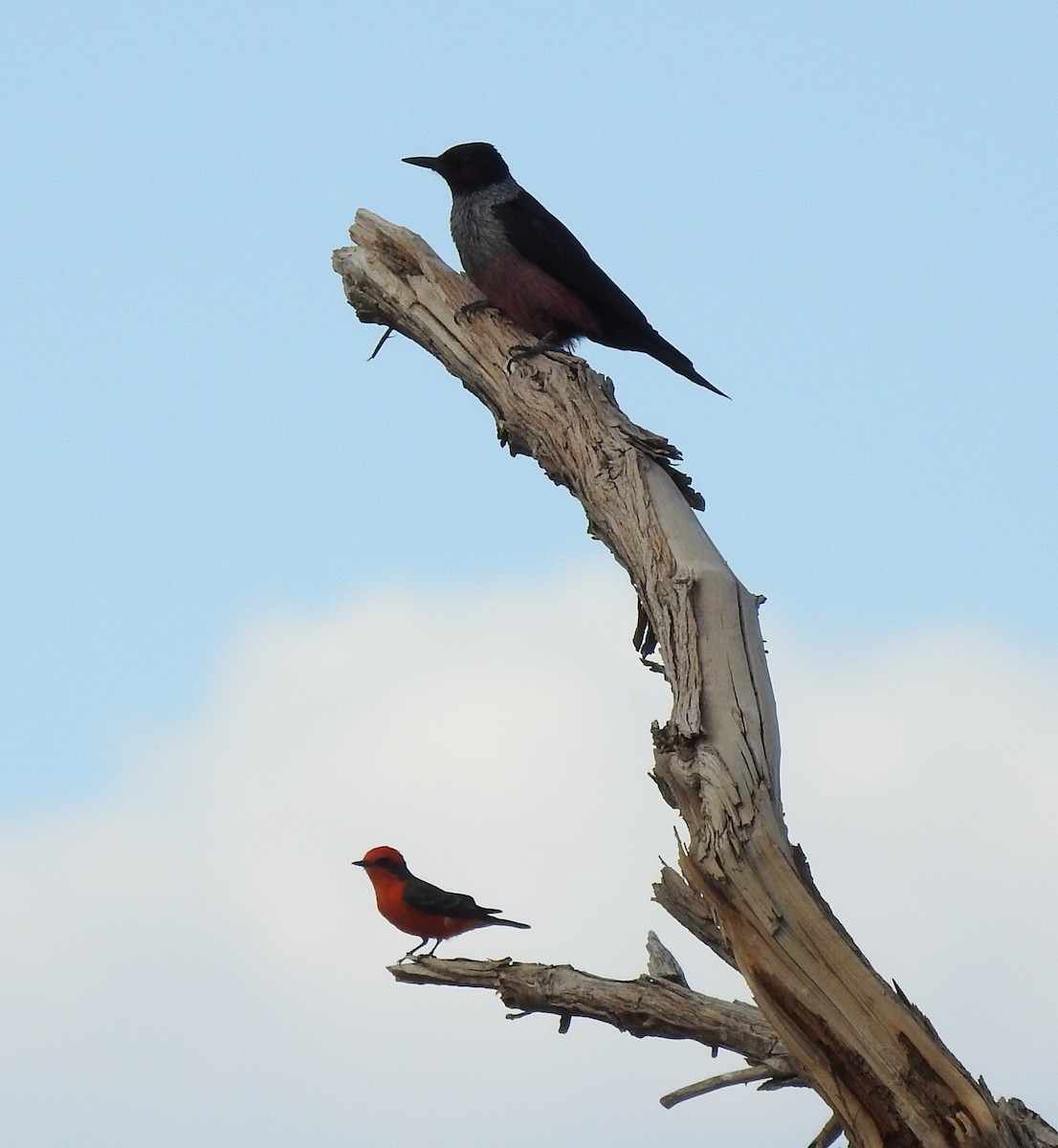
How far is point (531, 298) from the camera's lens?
6988 millimetres

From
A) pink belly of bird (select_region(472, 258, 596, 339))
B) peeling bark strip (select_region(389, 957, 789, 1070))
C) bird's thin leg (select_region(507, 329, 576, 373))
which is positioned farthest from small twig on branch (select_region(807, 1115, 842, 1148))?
pink belly of bird (select_region(472, 258, 596, 339))

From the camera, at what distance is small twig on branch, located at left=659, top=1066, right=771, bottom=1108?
5500 millimetres

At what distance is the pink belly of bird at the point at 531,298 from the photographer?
6.99 m

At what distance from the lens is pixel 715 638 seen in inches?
211

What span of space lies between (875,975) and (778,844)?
1.53 feet

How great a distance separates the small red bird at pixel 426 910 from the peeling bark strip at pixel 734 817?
1.13m

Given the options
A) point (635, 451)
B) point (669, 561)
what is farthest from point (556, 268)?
point (669, 561)

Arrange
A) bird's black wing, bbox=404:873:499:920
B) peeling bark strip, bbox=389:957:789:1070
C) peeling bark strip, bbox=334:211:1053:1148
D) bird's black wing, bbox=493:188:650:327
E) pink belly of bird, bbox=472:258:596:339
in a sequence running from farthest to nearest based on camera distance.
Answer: bird's black wing, bbox=493:188:650:327
pink belly of bird, bbox=472:258:596:339
bird's black wing, bbox=404:873:499:920
peeling bark strip, bbox=389:957:789:1070
peeling bark strip, bbox=334:211:1053:1148

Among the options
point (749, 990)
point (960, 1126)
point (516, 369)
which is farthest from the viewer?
point (516, 369)

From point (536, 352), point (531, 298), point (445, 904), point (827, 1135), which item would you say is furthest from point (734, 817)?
point (531, 298)

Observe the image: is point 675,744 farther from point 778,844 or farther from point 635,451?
point 635,451

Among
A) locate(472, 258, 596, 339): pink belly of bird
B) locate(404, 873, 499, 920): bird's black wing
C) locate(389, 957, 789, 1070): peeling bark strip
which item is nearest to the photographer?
locate(389, 957, 789, 1070): peeling bark strip

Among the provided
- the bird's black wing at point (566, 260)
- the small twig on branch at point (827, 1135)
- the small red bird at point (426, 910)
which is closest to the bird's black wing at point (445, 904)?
the small red bird at point (426, 910)

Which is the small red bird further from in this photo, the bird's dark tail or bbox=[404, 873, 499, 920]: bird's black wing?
the bird's dark tail
